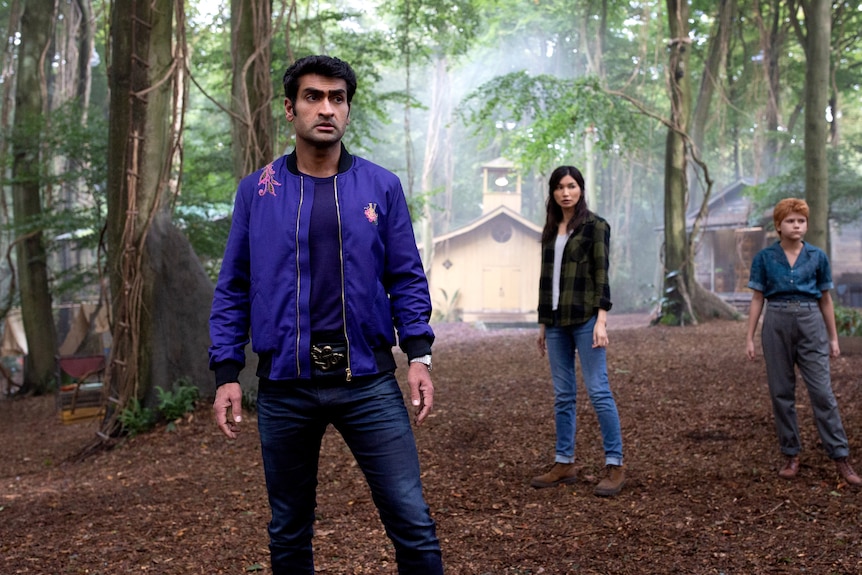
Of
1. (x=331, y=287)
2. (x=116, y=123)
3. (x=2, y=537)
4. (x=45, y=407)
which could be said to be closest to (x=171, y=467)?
(x=2, y=537)

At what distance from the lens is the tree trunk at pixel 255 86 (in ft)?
24.6

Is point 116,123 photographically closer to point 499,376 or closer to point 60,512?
point 60,512

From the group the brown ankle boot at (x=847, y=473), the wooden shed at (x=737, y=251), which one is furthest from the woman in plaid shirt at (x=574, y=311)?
the wooden shed at (x=737, y=251)

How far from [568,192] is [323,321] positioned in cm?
272

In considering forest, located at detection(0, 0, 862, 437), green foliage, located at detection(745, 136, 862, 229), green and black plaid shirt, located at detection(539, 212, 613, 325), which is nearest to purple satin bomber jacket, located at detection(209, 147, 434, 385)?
green and black plaid shirt, located at detection(539, 212, 613, 325)

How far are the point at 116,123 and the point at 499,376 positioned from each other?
518 cm

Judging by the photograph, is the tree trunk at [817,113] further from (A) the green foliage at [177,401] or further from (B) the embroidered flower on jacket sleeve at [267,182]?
(B) the embroidered flower on jacket sleeve at [267,182]

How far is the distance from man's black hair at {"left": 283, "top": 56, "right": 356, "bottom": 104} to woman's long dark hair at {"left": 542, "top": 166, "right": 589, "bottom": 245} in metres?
2.43

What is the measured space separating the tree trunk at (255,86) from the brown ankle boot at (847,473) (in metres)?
5.02

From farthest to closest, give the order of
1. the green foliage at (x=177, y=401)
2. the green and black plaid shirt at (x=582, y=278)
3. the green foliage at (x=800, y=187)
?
the green foliage at (x=800, y=187) → the green foliage at (x=177, y=401) → the green and black plaid shirt at (x=582, y=278)

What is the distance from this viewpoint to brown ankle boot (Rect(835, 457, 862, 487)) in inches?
197

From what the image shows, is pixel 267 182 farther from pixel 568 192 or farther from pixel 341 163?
pixel 568 192

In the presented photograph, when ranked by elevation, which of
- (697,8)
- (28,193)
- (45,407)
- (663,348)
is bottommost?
(45,407)

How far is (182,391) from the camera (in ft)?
25.3
